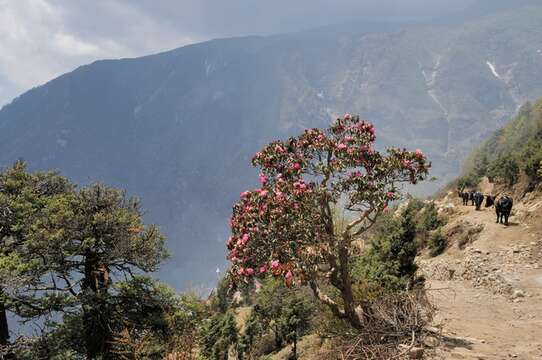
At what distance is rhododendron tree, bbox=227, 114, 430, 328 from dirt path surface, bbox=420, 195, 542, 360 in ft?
10.0

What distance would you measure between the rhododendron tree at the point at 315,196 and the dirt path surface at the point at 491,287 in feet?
10.0

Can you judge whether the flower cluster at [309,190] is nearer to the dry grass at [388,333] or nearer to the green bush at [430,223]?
the dry grass at [388,333]

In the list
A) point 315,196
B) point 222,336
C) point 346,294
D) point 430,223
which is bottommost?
point 346,294

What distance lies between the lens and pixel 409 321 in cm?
1004

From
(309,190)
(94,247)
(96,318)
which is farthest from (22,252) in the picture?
(309,190)

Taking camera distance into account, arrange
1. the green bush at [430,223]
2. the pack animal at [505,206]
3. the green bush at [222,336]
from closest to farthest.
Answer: the pack animal at [505,206] → the green bush at [430,223] → the green bush at [222,336]

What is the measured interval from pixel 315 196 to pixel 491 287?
13669mm

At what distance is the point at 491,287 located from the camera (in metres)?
19.4

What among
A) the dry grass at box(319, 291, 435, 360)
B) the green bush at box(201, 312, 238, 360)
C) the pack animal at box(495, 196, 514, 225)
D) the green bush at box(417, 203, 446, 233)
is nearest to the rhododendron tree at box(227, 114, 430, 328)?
the dry grass at box(319, 291, 435, 360)

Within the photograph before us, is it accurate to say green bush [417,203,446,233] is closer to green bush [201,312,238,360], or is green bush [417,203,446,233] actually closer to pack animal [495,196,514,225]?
pack animal [495,196,514,225]

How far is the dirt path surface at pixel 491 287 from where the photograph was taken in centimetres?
1087

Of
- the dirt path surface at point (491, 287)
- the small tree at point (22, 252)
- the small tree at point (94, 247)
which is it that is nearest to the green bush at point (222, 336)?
the dirt path surface at point (491, 287)

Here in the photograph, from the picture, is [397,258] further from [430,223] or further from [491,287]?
[430,223]

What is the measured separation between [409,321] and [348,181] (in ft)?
12.5
